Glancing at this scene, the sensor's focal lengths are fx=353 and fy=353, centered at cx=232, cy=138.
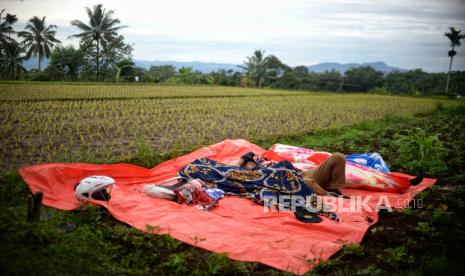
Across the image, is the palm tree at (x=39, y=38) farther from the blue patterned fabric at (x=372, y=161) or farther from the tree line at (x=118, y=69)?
the blue patterned fabric at (x=372, y=161)

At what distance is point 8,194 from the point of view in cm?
355

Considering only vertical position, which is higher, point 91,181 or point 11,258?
point 91,181

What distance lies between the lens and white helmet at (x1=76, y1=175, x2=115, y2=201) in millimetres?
3516

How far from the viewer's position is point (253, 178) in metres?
4.22

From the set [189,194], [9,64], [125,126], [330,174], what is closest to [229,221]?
[189,194]

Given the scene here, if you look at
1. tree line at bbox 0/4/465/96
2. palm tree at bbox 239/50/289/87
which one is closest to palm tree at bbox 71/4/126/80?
tree line at bbox 0/4/465/96

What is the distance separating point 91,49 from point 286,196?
2433 centimetres

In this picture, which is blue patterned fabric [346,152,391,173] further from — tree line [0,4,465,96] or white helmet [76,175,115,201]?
tree line [0,4,465,96]

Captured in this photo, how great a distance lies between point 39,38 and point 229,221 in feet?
94.8

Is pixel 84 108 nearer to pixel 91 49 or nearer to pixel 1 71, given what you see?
pixel 1 71

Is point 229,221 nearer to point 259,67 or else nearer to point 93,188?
point 93,188

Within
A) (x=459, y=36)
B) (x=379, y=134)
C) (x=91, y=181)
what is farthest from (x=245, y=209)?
(x=459, y=36)

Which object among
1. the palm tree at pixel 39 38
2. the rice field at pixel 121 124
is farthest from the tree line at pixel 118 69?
the rice field at pixel 121 124

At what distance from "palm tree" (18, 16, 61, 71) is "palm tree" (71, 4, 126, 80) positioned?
166 inches
